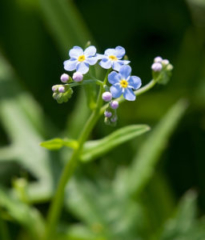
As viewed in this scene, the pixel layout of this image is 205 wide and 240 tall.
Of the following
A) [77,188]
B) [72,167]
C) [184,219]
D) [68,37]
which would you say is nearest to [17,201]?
[77,188]

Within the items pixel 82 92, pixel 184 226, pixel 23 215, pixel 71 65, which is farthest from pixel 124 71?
pixel 82 92

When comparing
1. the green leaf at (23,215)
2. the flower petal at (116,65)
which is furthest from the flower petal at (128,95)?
the green leaf at (23,215)

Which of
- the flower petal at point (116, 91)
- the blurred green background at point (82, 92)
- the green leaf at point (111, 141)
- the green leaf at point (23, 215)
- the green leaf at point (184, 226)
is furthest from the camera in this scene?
the blurred green background at point (82, 92)

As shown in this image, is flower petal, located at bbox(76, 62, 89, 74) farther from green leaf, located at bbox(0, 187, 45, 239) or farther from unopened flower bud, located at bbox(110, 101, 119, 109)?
green leaf, located at bbox(0, 187, 45, 239)

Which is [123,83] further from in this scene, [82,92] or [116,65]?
[82,92]

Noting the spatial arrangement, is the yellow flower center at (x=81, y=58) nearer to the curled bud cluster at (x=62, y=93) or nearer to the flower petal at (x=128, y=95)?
the curled bud cluster at (x=62, y=93)

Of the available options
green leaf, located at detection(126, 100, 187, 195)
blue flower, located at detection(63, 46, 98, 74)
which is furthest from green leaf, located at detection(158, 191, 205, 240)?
blue flower, located at detection(63, 46, 98, 74)

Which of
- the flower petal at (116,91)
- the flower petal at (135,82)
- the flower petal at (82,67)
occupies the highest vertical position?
the flower petal at (82,67)
